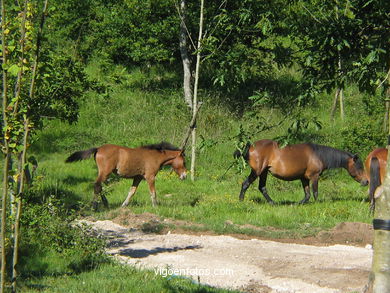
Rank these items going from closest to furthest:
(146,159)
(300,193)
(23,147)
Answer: (23,147) → (146,159) → (300,193)

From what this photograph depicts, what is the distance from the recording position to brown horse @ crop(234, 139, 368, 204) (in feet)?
55.5

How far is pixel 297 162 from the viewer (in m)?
17.0

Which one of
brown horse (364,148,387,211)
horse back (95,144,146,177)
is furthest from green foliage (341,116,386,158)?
horse back (95,144,146,177)

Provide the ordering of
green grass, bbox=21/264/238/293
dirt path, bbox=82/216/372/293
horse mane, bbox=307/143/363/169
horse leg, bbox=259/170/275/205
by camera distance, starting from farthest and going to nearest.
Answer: horse mane, bbox=307/143/363/169, horse leg, bbox=259/170/275/205, dirt path, bbox=82/216/372/293, green grass, bbox=21/264/238/293

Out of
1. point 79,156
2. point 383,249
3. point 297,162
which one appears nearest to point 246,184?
point 297,162

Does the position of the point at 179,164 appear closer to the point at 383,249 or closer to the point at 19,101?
the point at 19,101

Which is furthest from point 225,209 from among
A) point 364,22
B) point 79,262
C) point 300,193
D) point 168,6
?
point 168,6

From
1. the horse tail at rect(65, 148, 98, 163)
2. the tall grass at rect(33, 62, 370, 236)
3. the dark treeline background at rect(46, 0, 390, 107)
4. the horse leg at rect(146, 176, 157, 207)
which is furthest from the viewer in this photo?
the horse tail at rect(65, 148, 98, 163)

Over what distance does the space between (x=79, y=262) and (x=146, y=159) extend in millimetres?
7394

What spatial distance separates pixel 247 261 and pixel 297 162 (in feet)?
23.0

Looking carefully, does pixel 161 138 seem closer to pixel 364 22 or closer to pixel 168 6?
pixel 168 6

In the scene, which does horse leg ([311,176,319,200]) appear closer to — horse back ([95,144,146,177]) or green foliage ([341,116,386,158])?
green foliage ([341,116,386,158])

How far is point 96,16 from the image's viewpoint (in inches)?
1124

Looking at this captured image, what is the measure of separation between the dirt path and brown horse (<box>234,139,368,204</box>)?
16.3ft
